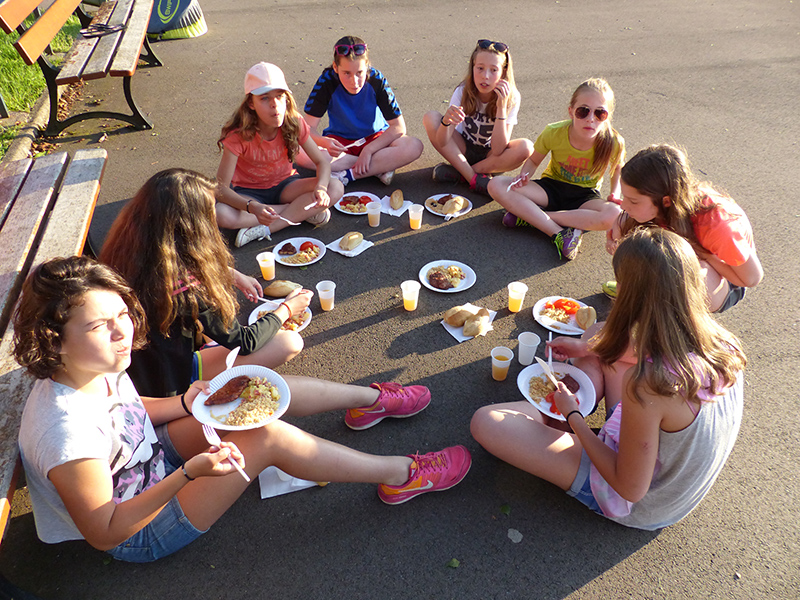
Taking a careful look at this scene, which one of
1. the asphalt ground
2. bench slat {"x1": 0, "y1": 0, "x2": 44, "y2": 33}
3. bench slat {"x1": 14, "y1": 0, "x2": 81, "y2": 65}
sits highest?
bench slat {"x1": 0, "y1": 0, "x2": 44, "y2": 33}

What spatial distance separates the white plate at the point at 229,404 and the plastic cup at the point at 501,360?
143cm

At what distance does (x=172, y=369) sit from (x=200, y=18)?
893cm

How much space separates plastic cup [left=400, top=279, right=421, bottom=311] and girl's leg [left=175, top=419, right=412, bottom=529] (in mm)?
1620

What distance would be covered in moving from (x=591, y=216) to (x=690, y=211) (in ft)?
4.67

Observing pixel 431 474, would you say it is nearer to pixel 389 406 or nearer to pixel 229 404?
pixel 389 406

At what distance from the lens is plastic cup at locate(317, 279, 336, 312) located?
4.24 meters

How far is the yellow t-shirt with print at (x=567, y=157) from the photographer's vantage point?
4992 millimetres

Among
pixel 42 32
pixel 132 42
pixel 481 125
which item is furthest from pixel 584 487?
pixel 132 42

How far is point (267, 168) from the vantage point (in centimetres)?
510

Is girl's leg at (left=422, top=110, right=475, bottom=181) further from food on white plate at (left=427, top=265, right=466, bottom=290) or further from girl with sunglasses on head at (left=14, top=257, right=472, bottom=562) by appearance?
girl with sunglasses on head at (left=14, top=257, right=472, bottom=562)

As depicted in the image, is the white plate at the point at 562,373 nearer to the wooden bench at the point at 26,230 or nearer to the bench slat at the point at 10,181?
the wooden bench at the point at 26,230

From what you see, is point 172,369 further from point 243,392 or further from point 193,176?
point 193,176

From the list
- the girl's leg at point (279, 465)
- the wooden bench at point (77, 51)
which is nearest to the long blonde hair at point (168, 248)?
the girl's leg at point (279, 465)

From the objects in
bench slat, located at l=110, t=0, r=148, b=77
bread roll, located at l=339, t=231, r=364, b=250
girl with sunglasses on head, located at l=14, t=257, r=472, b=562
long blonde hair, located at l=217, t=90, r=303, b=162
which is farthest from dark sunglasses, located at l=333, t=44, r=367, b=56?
girl with sunglasses on head, located at l=14, t=257, r=472, b=562
